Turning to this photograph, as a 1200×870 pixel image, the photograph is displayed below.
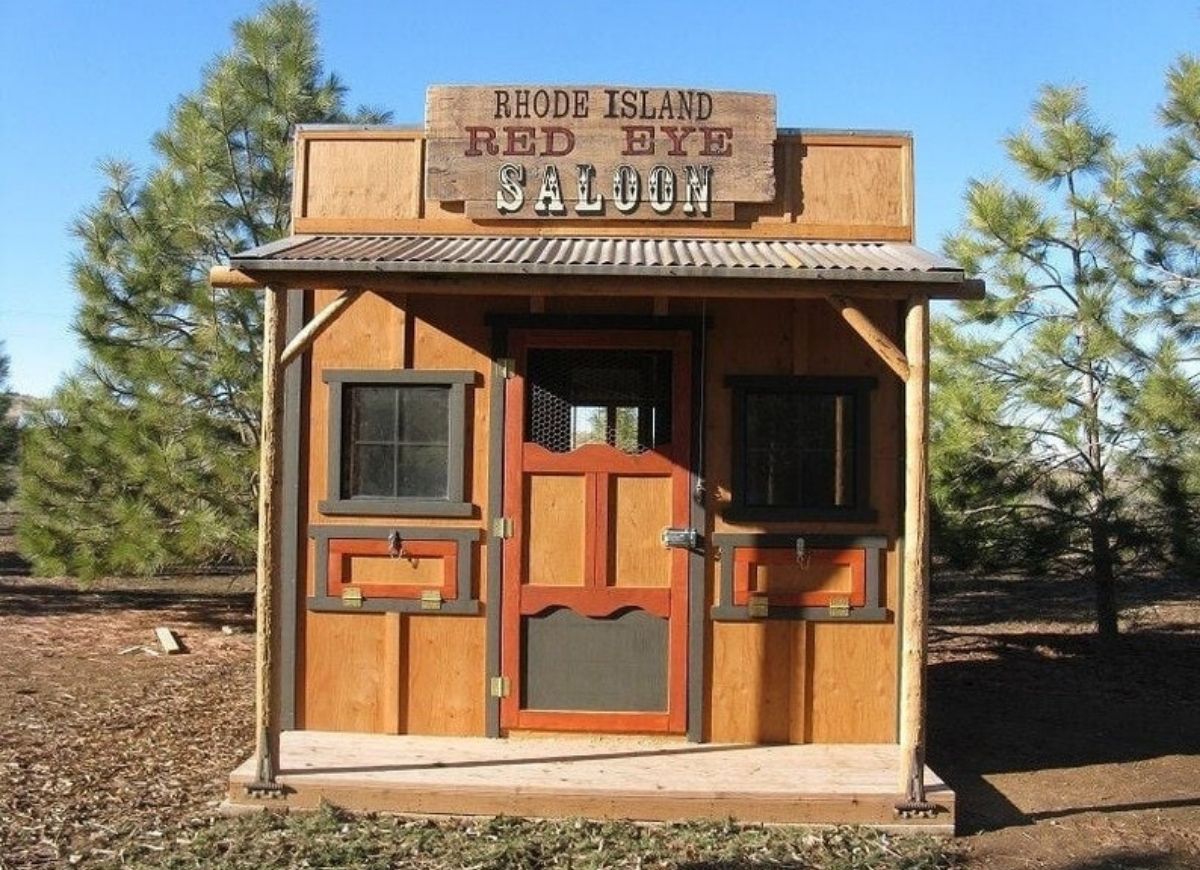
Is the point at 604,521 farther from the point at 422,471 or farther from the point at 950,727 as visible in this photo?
the point at 950,727

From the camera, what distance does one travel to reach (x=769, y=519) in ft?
21.5

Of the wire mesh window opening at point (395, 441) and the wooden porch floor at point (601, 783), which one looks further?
the wire mesh window opening at point (395, 441)

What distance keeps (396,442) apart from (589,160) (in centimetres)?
196

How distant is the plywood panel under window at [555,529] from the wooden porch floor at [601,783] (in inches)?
38.5

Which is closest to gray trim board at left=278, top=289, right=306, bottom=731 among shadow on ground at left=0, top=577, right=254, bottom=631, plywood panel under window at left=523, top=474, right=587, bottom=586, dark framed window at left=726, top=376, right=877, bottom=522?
plywood panel under window at left=523, top=474, right=587, bottom=586

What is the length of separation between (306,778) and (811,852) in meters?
2.42

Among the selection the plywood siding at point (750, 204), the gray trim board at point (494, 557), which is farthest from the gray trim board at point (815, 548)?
the plywood siding at point (750, 204)

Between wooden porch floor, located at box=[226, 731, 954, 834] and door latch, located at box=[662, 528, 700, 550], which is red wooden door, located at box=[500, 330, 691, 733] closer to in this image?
door latch, located at box=[662, 528, 700, 550]

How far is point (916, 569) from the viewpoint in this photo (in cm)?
544

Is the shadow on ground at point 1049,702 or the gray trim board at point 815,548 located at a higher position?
the gray trim board at point 815,548

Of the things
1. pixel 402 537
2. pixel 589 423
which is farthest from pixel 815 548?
pixel 402 537

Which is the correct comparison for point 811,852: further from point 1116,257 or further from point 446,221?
point 1116,257

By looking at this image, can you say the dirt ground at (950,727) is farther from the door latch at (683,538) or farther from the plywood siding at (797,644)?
the door latch at (683,538)

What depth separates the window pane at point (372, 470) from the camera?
669 centimetres
